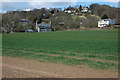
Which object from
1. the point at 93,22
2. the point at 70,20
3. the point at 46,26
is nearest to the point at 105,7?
the point at 93,22

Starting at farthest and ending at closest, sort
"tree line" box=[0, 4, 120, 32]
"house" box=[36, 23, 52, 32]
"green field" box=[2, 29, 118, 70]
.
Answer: "house" box=[36, 23, 52, 32] < "tree line" box=[0, 4, 120, 32] < "green field" box=[2, 29, 118, 70]

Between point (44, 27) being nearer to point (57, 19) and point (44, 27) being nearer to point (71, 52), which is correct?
point (57, 19)

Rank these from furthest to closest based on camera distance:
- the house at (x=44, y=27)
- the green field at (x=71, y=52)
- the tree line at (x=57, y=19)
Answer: the house at (x=44, y=27)
the tree line at (x=57, y=19)
the green field at (x=71, y=52)

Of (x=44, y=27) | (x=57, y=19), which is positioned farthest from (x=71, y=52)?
(x=44, y=27)

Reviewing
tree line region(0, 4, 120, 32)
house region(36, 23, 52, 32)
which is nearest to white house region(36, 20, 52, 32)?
house region(36, 23, 52, 32)

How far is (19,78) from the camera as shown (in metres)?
7.00

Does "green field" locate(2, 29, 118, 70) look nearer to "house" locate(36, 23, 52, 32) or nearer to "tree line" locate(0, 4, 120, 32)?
"tree line" locate(0, 4, 120, 32)

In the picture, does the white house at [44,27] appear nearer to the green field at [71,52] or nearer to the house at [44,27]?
the house at [44,27]

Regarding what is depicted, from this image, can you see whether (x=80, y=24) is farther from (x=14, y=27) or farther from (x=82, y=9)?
(x=82, y=9)

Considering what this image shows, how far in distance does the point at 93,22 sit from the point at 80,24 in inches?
360

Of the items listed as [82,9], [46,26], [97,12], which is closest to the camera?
[46,26]

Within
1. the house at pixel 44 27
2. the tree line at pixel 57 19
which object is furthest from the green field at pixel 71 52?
the house at pixel 44 27

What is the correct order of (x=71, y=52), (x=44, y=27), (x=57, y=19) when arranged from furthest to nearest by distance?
(x=44, y=27) → (x=57, y=19) → (x=71, y=52)

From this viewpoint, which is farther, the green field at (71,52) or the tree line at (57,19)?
the tree line at (57,19)
